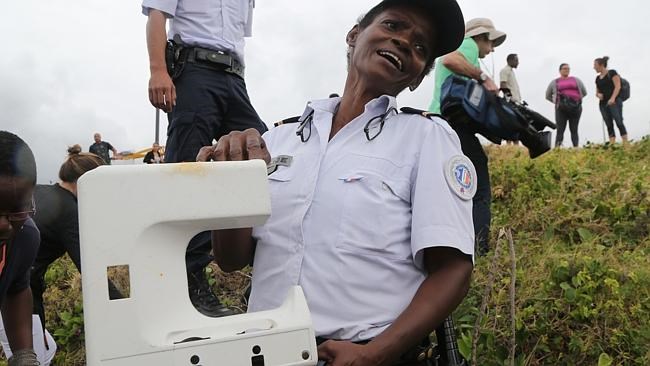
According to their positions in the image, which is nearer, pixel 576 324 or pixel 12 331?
pixel 12 331

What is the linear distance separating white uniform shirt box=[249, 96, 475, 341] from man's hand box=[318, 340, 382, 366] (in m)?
0.06

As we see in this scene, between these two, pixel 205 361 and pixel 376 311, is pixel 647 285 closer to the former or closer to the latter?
pixel 376 311

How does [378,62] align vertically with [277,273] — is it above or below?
above

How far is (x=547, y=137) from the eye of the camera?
3.03 meters

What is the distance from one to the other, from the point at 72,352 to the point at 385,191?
8.74 ft

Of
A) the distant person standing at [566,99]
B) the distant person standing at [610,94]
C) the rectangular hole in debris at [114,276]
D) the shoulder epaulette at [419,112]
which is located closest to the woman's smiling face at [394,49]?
the shoulder epaulette at [419,112]

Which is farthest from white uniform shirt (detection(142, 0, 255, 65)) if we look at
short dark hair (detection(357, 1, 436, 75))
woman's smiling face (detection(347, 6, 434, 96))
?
woman's smiling face (detection(347, 6, 434, 96))

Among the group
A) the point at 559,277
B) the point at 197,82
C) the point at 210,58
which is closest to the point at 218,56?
the point at 210,58

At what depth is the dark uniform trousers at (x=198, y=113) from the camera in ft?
7.60

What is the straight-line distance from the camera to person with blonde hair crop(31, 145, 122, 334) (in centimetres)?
265

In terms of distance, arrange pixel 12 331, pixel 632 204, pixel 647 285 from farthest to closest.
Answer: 1. pixel 632 204
2. pixel 647 285
3. pixel 12 331

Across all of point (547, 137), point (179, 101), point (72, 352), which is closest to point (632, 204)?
point (547, 137)

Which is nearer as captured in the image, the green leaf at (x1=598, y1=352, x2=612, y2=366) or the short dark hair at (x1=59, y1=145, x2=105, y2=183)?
the green leaf at (x1=598, y1=352, x2=612, y2=366)

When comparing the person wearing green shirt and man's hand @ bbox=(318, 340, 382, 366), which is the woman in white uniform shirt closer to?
man's hand @ bbox=(318, 340, 382, 366)
